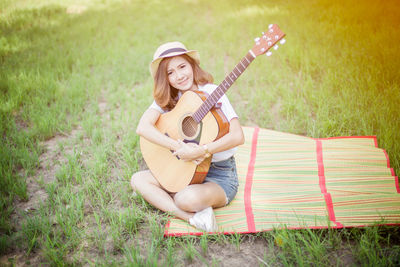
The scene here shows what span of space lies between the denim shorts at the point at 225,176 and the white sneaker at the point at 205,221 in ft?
0.88

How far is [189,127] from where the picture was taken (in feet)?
7.72

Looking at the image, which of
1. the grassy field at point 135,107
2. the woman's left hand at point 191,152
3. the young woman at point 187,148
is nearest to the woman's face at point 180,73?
the young woman at point 187,148

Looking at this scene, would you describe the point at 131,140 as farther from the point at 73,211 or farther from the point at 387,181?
the point at 387,181

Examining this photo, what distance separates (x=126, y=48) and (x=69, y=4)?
3.53 meters

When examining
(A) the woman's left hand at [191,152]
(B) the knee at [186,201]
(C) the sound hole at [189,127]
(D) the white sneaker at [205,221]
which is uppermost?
(C) the sound hole at [189,127]

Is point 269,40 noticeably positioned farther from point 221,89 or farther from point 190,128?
point 190,128

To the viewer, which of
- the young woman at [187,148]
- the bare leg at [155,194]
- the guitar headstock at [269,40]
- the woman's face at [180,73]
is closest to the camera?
the guitar headstock at [269,40]

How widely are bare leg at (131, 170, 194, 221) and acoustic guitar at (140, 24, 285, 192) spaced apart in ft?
0.22

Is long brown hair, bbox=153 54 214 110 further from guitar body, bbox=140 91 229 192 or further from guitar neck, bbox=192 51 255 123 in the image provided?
guitar neck, bbox=192 51 255 123

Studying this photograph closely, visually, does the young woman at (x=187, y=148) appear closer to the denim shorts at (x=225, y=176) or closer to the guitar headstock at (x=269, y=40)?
the denim shorts at (x=225, y=176)

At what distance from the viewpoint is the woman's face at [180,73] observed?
2.36 meters

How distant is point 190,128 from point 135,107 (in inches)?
69.2

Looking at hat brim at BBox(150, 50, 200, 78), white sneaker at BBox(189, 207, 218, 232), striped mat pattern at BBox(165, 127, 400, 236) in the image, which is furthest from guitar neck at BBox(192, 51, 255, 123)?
striped mat pattern at BBox(165, 127, 400, 236)

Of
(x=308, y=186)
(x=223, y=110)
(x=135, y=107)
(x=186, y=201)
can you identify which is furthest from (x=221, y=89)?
(x=135, y=107)
